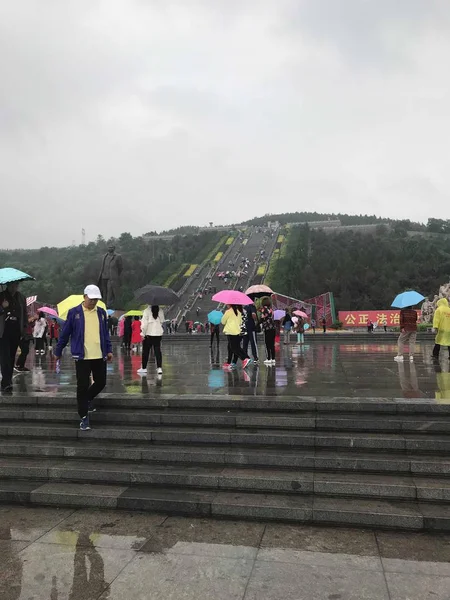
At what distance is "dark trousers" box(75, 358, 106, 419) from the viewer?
16.5 ft

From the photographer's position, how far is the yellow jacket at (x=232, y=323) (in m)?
9.02

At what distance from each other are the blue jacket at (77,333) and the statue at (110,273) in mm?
8236

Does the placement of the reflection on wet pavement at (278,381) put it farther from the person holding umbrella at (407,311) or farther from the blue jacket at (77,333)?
the person holding umbrella at (407,311)

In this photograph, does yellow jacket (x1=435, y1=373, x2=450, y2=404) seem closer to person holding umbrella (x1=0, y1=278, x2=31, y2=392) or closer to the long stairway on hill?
person holding umbrella (x1=0, y1=278, x2=31, y2=392)

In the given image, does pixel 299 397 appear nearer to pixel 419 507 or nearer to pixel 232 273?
pixel 419 507

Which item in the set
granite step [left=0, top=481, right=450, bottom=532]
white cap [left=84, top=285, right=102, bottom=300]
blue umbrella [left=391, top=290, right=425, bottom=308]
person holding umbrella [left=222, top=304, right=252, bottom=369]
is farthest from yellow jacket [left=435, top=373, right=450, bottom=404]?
white cap [left=84, top=285, right=102, bottom=300]

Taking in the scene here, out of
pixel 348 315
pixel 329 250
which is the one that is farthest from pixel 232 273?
pixel 348 315

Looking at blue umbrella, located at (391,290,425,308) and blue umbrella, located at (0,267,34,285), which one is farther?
blue umbrella, located at (391,290,425,308)

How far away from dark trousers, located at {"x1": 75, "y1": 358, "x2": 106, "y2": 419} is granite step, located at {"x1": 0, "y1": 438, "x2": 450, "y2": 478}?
0.38 meters

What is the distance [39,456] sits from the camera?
481 centimetres

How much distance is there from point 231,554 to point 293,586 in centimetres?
54

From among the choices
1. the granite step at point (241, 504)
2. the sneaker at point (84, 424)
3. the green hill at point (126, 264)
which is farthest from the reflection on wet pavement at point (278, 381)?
the green hill at point (126, 264)

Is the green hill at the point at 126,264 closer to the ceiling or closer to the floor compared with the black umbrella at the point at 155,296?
closer to the ceiling

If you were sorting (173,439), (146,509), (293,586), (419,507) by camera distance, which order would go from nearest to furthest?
(293,586)
(419,507)
(146,509)
(173,439)
